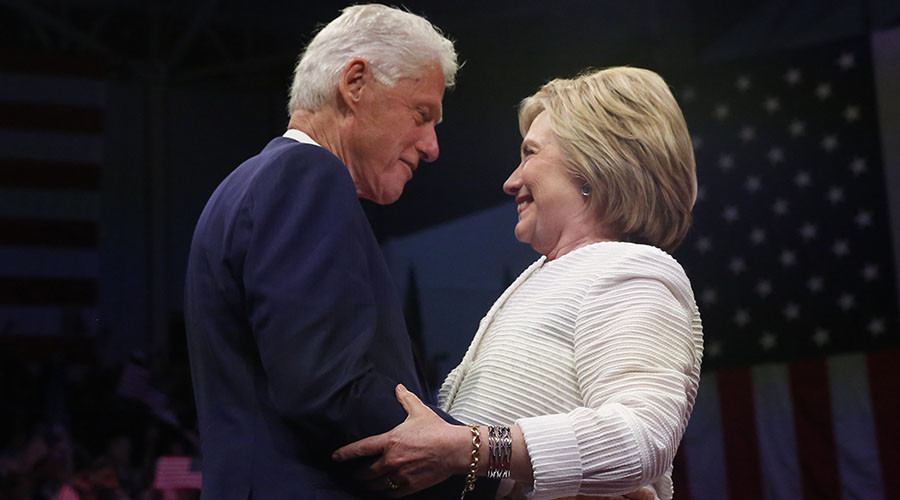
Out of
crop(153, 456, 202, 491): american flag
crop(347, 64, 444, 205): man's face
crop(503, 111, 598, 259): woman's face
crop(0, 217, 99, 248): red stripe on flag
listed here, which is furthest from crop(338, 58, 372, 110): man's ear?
crop(0, 217, 99, 248): red stripe on flag

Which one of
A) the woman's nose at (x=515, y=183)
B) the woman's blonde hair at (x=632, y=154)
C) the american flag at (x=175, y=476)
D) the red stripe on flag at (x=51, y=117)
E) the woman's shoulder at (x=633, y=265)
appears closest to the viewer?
the woman's shoulder at (x=633, y=265)

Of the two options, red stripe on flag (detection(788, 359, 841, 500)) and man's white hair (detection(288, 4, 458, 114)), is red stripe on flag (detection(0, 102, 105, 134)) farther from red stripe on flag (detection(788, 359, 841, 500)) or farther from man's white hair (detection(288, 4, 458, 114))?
man's white hair (detection(288, 4, 458, 114))

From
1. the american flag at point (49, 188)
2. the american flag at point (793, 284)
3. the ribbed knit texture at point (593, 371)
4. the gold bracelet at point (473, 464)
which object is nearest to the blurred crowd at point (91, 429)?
the american flag at point (49, 188)

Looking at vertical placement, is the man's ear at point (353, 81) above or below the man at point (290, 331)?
above

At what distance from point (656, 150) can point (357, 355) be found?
0.59 meters

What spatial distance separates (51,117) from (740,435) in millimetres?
5016

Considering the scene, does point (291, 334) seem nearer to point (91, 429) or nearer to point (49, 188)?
point (91, 429)

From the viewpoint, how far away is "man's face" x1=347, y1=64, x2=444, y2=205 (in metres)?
1.39

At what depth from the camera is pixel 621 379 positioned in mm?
1241

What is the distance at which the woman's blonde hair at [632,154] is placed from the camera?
1.47 meters

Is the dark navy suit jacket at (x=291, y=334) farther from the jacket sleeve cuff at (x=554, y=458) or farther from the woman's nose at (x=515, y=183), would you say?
the woman's nose at (x=515, y=183)

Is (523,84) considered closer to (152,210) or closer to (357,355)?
(152,210)

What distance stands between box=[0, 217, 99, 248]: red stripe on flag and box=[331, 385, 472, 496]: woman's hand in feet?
22.0

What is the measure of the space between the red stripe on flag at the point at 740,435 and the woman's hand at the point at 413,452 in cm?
466
